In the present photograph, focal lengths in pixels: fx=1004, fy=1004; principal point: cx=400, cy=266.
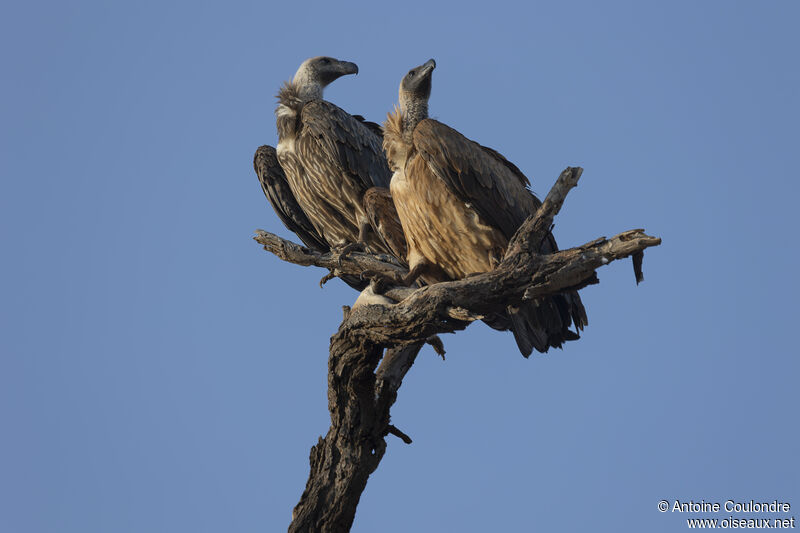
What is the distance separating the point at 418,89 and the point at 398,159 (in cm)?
65

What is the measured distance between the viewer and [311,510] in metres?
7.27

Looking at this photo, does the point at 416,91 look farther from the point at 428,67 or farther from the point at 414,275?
the point at 414,275

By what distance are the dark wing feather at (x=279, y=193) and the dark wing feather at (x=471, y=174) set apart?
2602 mm

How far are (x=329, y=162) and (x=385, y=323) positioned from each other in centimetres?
304

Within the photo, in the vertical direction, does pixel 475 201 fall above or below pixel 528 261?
above

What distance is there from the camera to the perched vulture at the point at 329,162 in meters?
9.41

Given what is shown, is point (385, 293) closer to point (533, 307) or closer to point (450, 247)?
point (450, 247)

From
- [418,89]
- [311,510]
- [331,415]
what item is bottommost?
[311,510]

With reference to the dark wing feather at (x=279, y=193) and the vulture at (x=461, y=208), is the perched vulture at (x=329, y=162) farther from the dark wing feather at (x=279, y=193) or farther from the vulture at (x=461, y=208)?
the vulture at (x=461, y=208)

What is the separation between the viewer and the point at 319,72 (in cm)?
1030

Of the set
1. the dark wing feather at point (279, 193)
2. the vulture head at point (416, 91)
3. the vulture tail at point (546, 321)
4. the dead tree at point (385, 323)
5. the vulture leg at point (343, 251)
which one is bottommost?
the dead tree at point (385, 323)

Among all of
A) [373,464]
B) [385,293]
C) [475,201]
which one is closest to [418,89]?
[475,201]

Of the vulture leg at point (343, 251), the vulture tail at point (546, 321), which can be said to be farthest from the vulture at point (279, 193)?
the vulture tail at point (546, 321)

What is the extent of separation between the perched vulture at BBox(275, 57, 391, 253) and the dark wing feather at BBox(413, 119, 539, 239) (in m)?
1.73
